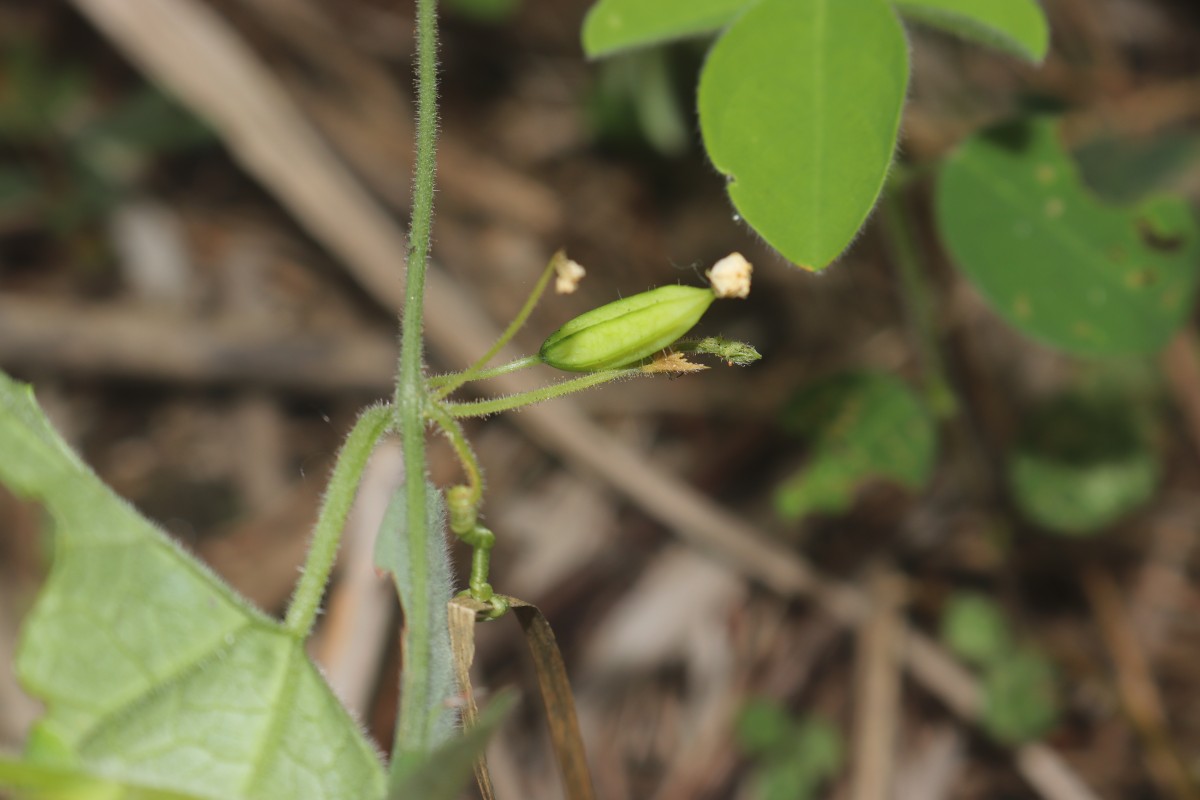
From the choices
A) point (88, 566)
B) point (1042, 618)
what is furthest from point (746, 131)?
point (1042, 618)

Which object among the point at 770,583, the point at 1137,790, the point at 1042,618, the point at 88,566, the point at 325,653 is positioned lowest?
the point at 1137,790

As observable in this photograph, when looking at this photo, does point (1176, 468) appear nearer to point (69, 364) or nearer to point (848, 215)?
point (848, 215)

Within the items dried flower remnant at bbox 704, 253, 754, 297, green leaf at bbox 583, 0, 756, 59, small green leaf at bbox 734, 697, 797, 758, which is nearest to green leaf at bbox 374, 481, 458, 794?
dried flower remnant at bbox 704, 253, 754, 297

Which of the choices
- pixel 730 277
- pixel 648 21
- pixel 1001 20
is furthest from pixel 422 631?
pixel 1001 20

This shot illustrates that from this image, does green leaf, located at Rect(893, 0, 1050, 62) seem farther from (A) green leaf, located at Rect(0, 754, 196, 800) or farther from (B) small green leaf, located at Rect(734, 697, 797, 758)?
(B) small green leaf, located at Rect(734, 697, 797, 758)

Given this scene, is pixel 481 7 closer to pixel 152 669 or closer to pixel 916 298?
pixel 916 298

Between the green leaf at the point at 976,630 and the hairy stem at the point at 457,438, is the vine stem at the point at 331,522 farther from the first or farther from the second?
the green leaf at the point at 976,630
